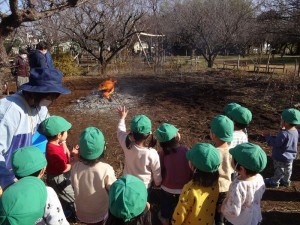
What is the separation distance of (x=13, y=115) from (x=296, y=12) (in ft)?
34.8

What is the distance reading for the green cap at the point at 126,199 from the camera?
1673 mm

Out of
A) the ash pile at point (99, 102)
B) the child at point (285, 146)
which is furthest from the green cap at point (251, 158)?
the ash pile at point (99, 102)

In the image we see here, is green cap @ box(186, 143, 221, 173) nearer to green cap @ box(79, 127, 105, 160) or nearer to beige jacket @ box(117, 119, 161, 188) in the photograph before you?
beige jacket @ box(117, 119, 161, 188)

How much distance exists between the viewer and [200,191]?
91.2 inches

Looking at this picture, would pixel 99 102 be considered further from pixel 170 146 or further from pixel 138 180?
pixel 138 180

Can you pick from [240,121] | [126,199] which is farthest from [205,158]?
[240,121]

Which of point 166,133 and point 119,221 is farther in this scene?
point 166,133

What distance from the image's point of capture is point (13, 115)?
6.99ft

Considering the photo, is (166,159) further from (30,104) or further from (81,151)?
(30,104)

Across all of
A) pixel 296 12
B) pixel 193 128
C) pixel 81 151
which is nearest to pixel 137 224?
pixel 81 151

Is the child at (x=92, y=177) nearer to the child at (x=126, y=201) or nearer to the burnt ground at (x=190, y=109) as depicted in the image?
the child at (x=126, y=201)

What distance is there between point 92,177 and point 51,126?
0.63 m

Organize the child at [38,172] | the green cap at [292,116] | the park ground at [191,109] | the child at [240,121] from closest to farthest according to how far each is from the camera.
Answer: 1. the child at [38,172]
2. the child at [240,121]
3. the green cap at [292,116]
4. the park ground at [191,109]

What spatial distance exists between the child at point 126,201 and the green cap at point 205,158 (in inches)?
27.8
